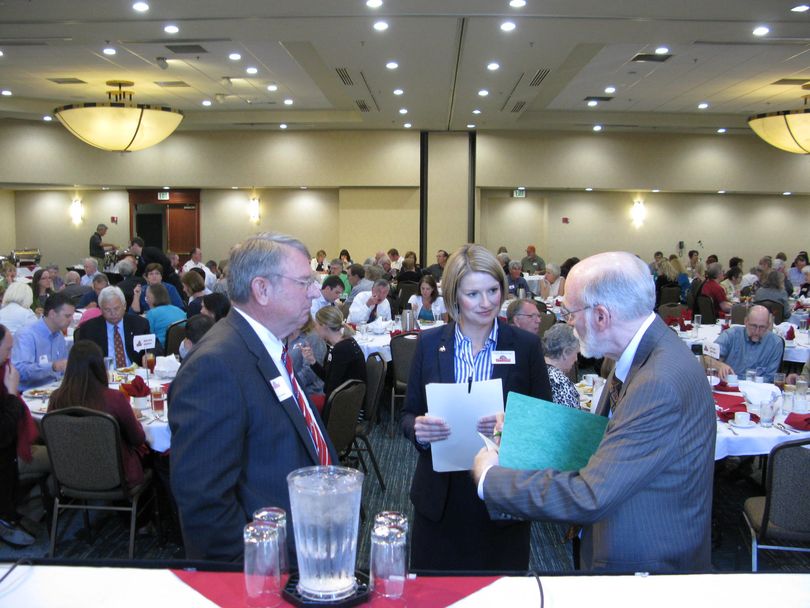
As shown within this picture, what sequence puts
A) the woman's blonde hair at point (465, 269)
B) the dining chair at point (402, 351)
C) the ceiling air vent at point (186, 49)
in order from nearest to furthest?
the woman's blonde hair at point (465, 269)
the dining chair at point (402, 351)
the ceiling air vent at point (186, 49)

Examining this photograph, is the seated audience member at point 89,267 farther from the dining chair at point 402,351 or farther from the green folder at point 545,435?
the green folder at point 545,435

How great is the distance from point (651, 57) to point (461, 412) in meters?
9.60

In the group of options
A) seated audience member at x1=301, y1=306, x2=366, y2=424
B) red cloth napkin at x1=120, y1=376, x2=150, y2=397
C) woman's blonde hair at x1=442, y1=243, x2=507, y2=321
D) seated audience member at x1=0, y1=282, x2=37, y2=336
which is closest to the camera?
woman's blonde hair at x1=442, y1=243, x2=507, y2=321

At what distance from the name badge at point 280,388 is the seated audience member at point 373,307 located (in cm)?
659

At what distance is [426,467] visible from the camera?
2441mm

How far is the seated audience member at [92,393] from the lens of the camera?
12.5 ft

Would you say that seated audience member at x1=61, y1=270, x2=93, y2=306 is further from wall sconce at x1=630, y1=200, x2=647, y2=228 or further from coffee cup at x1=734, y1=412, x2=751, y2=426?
wall sconce at x1=630, y1=200, x2=647, y2=228

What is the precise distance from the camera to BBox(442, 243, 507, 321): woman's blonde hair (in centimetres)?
240

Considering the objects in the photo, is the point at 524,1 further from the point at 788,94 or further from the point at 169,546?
the point at 788,94

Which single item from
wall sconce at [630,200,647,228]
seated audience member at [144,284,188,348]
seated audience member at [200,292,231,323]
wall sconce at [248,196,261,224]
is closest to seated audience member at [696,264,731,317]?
seated audience member at [144,284,188,348]

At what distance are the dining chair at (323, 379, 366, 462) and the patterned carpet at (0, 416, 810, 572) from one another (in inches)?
22.9

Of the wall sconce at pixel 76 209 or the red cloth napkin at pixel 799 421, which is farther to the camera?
the wall sconce at pixel 76 209

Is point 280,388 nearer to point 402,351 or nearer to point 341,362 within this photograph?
point 341,362

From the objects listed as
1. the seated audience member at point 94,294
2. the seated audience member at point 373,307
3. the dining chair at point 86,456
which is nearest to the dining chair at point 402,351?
the seated audience member at point 373,307
